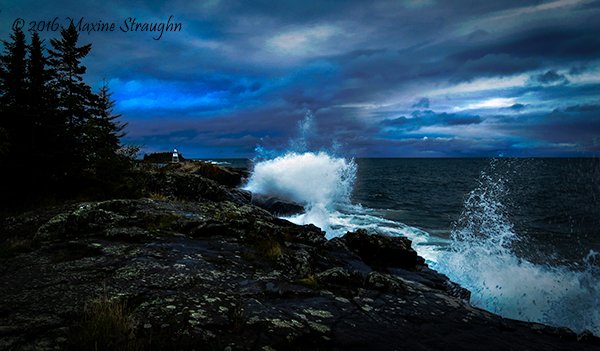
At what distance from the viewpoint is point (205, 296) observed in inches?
189

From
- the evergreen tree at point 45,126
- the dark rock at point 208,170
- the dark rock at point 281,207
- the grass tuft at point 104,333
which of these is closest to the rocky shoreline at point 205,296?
the grass tuft at point 104,333

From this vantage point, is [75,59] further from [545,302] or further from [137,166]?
[545,302]

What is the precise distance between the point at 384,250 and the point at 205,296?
781 centimetres

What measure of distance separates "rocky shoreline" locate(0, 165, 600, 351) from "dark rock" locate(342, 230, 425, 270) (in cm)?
108

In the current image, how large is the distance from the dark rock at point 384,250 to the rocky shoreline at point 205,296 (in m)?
1.08

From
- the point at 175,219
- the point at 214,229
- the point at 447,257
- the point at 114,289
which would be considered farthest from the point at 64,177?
the point at 447,257

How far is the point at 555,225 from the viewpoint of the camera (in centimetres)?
2898

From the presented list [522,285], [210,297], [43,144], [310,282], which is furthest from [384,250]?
[43,144]

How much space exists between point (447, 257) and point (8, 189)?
20856 millimetres

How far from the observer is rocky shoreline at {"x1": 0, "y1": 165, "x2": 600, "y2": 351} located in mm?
3662

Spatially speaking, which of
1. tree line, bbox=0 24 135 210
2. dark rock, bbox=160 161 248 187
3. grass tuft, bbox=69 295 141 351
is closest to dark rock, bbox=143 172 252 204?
tree line, bbox=0 24 135 210

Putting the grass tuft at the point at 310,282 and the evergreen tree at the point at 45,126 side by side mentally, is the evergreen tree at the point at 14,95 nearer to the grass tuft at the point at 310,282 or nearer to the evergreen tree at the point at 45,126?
the evergreen tree at the point at 45,126

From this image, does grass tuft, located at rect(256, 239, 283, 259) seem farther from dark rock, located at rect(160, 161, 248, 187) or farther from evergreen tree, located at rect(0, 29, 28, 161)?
dark rock, located at rect(160, 161, 248, 187)

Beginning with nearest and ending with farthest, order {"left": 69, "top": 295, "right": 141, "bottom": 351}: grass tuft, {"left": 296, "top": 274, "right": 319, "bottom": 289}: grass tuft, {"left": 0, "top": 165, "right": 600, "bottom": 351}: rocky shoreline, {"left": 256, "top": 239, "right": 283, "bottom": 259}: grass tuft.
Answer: {"left": 69, "top": 295, "right": 141, "bottom": 351}: grass tuft, {"left": 0, "top": 165, "right": 600, "bottom": 351}: rocky shoreline, {"left": 296, "top": 274, "right": 319, "bottom": 289}: grass tuft, {"left": 256, "top": 239, "right": 283, "bottom": 259}: grass tuft
